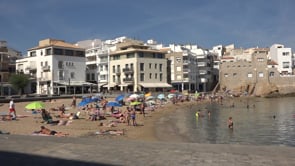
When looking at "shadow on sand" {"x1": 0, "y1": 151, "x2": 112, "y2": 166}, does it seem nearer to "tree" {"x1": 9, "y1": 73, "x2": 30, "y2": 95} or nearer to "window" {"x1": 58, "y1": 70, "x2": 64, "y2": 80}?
"tree" {"x1": 9, "y1": 73, "x2": 30, "y2": 95}

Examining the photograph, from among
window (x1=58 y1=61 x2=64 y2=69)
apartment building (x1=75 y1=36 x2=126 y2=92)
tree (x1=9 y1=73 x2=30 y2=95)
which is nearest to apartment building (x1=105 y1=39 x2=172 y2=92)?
apartment building (x1=75 y1=36 x2=126 y2=92)

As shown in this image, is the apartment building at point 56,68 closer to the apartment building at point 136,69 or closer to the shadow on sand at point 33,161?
the apartment building at point 136,69

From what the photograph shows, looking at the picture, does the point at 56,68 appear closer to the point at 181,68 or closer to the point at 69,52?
the point at 69,52

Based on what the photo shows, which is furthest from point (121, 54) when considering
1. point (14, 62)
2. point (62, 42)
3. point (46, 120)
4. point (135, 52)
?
point (46, 120)

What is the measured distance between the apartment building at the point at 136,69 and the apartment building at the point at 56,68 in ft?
22.2

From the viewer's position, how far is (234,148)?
10.2 m

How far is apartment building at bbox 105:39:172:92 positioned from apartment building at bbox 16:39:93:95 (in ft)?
22.2

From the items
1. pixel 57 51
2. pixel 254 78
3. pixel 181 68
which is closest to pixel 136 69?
pixel 57 51

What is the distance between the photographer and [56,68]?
6925cm

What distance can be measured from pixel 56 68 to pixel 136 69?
53.8ft

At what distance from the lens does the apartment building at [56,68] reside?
228 feet

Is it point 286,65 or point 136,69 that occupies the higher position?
point 286,65

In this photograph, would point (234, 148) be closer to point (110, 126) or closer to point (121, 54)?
point (110, 126)

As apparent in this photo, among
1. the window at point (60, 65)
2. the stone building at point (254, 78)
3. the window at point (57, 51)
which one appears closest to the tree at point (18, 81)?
the window at point (60, 65)
